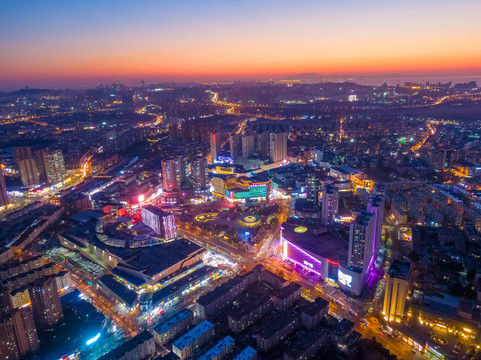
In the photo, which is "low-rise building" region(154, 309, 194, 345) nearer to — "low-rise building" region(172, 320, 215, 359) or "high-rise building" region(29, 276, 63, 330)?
"low-rise building" region(172, 320, 215, 359)

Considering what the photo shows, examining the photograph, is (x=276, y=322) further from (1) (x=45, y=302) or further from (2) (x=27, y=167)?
(2) (x=27, y=167)

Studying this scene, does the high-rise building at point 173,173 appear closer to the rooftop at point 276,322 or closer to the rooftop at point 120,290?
the rooftop at point 120,290

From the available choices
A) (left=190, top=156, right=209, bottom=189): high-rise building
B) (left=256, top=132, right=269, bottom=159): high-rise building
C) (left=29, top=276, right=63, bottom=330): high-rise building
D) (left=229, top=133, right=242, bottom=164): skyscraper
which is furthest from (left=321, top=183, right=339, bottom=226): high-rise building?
(left=256, top=132, right=269, bottom=159): high-rise building

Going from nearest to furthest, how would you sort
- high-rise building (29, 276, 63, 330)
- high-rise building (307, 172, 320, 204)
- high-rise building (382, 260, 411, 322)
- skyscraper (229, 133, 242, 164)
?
high-rise building (382, 260, 411, 322), high-rise building (29, 276, 63, 330), high-rise building (307, 172, 320, 204), skyscraper (229, 133, 242, 164)

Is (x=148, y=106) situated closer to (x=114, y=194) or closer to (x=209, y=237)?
(x=114, y=194)

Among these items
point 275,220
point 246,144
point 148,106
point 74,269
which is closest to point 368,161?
point 246,144

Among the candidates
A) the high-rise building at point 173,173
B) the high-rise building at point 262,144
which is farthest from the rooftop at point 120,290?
the high-rise building at point 262,144
